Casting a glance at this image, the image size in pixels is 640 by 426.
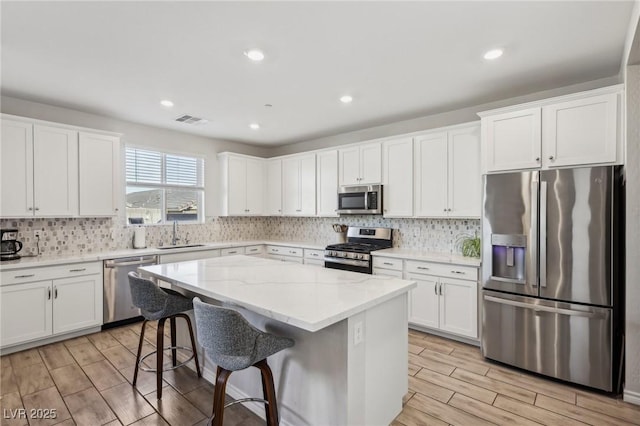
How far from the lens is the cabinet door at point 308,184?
5262mm

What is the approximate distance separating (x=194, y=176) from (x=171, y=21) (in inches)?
137

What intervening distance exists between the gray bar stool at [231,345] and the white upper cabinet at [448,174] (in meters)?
2.78

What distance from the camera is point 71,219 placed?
13.2ft

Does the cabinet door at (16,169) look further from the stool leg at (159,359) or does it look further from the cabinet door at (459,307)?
the cabinet door at (459,307)

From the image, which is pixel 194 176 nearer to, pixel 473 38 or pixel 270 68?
pixel 270 68

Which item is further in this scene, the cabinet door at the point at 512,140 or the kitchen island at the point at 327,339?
the cabinet door at the point at 512,140

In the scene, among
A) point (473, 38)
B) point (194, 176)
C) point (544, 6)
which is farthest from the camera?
point (194, 176)

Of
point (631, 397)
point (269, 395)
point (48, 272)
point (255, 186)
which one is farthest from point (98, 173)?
point (631, 397)

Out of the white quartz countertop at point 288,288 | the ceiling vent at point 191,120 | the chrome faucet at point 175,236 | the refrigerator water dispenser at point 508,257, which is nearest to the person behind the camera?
the white quartz countertop at point 288,288

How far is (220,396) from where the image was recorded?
5.71 ft

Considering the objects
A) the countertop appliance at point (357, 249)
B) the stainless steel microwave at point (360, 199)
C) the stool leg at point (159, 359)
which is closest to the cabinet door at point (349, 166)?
the stainless steel microwave at point (360, 199)

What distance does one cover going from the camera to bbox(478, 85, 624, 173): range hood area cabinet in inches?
100

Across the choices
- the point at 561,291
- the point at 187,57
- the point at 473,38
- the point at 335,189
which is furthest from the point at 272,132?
the point at 561,291

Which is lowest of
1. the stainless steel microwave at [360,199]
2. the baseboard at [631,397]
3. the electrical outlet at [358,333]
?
the baseboard at [631,397]
